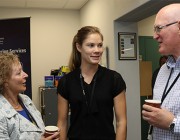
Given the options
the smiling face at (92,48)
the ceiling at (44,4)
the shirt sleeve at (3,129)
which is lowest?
the shirt sleeve at (3,129)

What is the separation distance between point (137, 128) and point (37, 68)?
252 cm

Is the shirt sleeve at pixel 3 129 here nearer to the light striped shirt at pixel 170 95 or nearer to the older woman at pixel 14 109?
the older woman at pixel 14 109

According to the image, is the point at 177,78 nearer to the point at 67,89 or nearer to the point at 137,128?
the point at 67,89

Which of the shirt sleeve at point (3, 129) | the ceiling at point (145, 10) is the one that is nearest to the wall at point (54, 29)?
the ceiling at point (145, 10)

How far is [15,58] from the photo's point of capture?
5.40 ft

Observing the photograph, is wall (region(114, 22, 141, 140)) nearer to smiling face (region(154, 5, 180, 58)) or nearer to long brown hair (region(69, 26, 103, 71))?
long brown hair (region(69, 26, 103, 71))

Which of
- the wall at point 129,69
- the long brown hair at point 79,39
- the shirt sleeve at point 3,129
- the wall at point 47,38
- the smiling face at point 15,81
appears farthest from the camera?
the wall at point 47,38

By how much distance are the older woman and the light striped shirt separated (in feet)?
1.96

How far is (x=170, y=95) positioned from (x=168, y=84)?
0.27 feet

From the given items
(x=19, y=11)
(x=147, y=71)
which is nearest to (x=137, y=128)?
(x=147, y=71)

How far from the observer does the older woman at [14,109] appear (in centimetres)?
144

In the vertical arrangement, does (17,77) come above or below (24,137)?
above

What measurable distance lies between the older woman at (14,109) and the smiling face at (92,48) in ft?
1.55

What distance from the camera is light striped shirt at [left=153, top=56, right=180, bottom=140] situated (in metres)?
1.30
